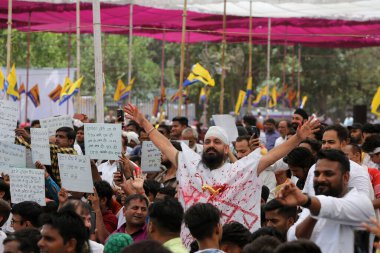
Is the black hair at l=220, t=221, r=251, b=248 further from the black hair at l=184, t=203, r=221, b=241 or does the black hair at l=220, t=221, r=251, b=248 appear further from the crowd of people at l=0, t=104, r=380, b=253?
the black hair at l=184, t=203, r=221, b=241

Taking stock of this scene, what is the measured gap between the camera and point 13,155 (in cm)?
1102

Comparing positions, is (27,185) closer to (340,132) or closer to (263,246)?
(340,132)

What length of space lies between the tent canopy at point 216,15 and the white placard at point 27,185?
1190cm

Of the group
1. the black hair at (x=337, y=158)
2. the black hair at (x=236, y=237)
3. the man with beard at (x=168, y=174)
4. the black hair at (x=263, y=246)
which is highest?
the black hair at (x=337, y=158)

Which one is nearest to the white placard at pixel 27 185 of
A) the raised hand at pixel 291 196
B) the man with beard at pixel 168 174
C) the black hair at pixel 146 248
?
the man with beard at pixel 168 174

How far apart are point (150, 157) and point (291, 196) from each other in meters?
6.10

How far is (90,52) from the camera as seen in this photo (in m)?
55.1

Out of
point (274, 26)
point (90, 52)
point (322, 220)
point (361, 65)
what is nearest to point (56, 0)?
point (274, 26)

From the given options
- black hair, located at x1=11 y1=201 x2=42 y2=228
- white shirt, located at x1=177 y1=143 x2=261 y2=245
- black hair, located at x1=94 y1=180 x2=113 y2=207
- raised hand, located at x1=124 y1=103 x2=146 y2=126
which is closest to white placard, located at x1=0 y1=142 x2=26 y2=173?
black hair, located at x1=94 y1=180 x2=113 y2=207

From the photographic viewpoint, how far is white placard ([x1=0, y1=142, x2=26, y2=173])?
11.0m

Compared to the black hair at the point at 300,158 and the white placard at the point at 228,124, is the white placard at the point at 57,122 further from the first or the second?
the black hair at the point at 300,158

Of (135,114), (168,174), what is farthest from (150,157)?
(135,114)

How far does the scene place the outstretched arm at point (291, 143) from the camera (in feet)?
28.0

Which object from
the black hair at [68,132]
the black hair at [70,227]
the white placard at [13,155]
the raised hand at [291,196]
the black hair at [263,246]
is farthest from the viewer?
the black hair at [68,132]
